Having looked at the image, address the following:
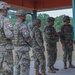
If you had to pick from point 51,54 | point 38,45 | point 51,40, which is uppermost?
point 51,40

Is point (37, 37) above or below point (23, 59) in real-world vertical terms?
above

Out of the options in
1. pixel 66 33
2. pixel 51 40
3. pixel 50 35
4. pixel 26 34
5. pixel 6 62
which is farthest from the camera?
pixel 66 33

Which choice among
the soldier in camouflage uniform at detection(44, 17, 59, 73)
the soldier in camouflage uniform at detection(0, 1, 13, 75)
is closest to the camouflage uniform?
the soldier in camouflage uniform at detection(44, 17, 59, 73)

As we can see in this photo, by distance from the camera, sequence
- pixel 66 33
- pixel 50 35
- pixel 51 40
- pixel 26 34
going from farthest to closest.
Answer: pixel 66 33, pixel 51 40, pixel 50 35, pixel 26 34

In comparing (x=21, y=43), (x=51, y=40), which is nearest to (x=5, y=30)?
(x=21, y=43)

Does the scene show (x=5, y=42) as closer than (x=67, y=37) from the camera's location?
Yes

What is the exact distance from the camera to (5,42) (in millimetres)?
5074

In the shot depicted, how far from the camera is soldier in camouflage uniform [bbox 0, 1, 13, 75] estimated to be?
4.93 meters

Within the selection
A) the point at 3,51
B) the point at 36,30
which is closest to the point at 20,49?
the point at 3,51

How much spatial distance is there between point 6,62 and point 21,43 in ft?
2.57

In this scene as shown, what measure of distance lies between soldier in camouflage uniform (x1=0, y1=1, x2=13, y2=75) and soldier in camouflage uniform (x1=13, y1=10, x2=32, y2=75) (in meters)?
0.60

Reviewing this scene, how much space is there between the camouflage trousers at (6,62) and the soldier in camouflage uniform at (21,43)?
2.19 feet

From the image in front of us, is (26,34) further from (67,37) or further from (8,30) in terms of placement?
(67,37)

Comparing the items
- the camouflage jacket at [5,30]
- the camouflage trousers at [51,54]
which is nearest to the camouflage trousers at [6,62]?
the camouflage jacket at [5,30]
